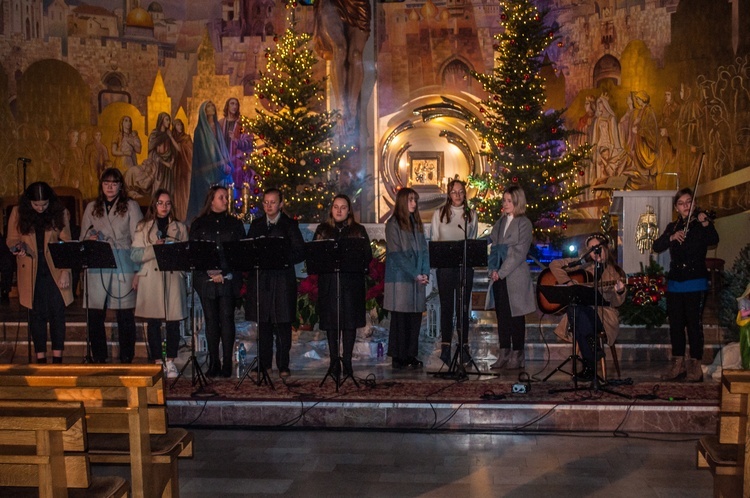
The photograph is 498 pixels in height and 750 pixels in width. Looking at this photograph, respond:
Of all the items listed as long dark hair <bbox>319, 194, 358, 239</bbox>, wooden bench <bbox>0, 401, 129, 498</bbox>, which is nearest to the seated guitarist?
long dark hair <bbox>319, 194, 358, 239</bbox>

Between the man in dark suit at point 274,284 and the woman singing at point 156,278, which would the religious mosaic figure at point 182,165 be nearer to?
the woman singing at point 156,278

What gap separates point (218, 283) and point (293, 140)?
7748 mm

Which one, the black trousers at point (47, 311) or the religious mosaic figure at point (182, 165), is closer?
the black trousers at point (47, 311)

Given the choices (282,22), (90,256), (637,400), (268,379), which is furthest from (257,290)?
(282,22)

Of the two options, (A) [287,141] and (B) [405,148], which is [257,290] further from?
(B) [405,148]

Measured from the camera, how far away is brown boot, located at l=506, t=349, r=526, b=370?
8219mm

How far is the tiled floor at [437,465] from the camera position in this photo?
4.91 meters

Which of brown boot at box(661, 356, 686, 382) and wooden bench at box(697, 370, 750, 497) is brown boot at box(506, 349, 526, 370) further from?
wooden bench at box(697, 370, 750, 497)

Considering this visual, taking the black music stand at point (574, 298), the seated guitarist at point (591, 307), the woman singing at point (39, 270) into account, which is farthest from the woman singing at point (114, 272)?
the seated guitarist at point (591, 307)

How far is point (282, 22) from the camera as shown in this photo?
17844mm

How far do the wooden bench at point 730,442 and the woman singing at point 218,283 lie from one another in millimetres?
4674

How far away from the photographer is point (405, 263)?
8102mm

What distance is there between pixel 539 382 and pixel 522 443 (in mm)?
1449

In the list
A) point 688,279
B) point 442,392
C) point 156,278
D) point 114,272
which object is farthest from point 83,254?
point 688,279
